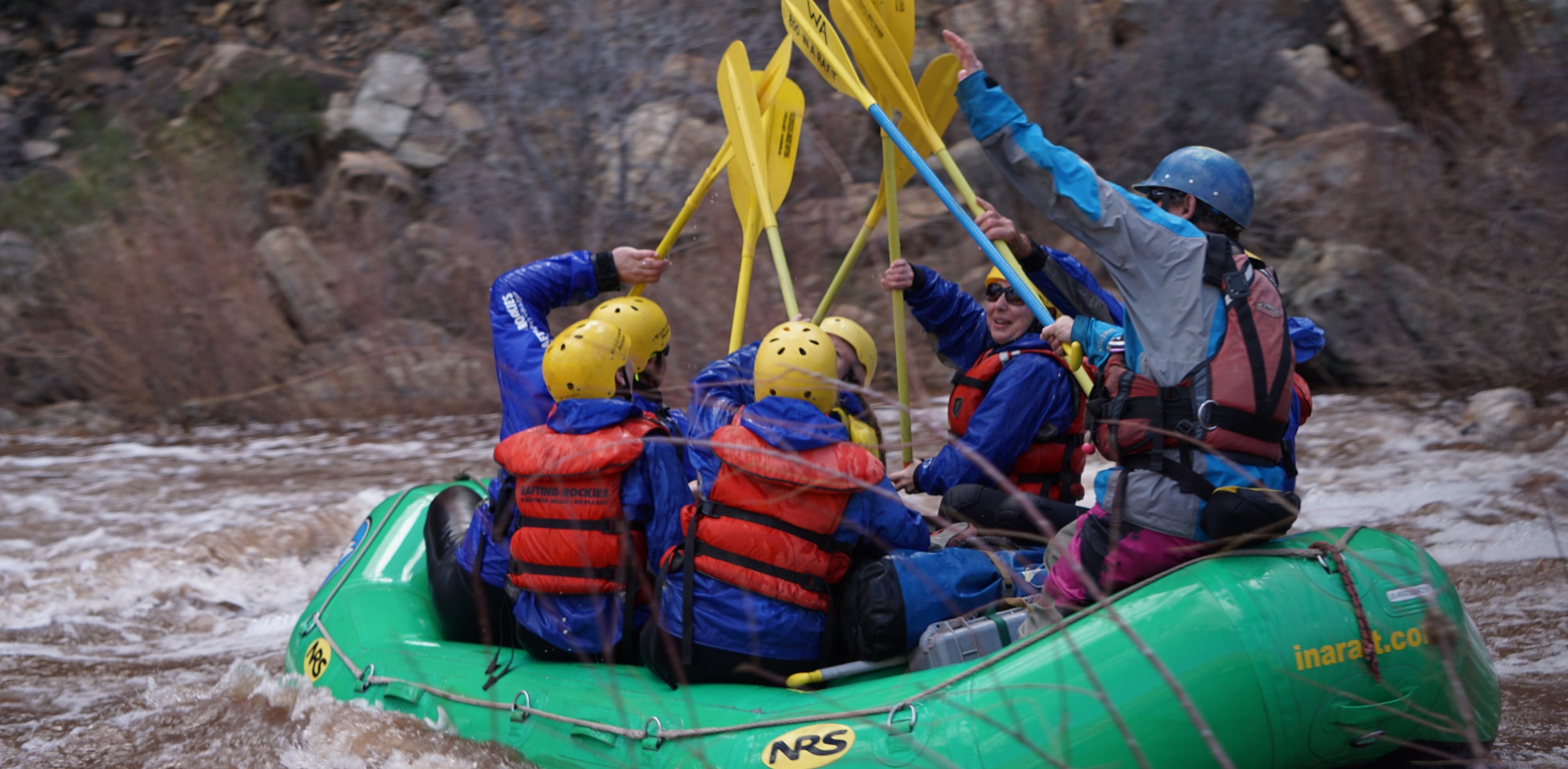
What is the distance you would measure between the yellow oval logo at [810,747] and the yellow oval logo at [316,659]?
1799 millimetres

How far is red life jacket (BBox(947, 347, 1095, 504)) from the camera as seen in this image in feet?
11.6


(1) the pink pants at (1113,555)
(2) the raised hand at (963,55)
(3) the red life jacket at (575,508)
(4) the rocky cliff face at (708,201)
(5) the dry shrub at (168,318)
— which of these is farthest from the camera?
(5) the dry shrub at (168,318)

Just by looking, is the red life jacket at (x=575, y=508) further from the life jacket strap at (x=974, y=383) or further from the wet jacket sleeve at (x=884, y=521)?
the life jacket strap at (x=974, y=383)

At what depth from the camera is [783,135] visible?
4535mm

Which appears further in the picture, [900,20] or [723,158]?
[723,158]

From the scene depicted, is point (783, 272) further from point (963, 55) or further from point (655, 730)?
point (655, 730)

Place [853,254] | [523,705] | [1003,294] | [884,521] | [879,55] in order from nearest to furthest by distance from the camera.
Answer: [884,521], [523,705], [1003,294], [879,55], [853,254]

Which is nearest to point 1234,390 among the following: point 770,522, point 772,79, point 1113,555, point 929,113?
point 1113,555

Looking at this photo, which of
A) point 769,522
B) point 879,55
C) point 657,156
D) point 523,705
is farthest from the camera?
point 657,156

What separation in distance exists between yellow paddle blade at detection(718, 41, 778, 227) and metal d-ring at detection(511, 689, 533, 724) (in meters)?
1.81

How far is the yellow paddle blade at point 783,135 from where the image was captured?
447 centimetres

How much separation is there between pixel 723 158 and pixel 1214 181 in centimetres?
233

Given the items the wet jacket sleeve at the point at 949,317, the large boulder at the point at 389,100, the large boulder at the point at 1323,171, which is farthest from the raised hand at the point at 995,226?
the large boulder at the point at 389,100

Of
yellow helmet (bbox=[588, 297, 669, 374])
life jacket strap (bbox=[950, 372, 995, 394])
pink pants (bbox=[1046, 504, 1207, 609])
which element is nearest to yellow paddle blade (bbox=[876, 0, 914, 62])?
life jacket strap (bbox=[950, 372, 995, 394])
